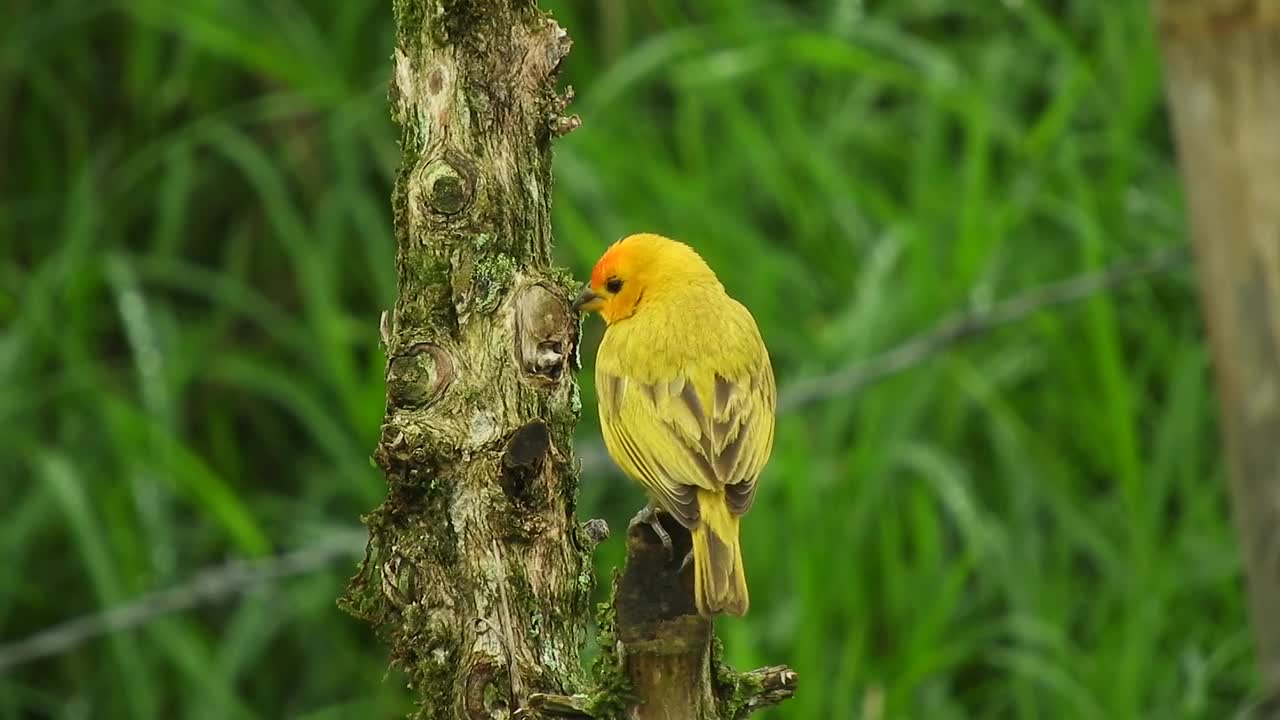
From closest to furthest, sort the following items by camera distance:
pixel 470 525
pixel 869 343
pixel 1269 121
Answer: pixel 470 525 < pixel 1269 121 < pixel 869 343

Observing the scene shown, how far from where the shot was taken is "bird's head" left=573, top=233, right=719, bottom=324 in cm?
387

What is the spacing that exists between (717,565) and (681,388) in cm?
91

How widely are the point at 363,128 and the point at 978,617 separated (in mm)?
2058

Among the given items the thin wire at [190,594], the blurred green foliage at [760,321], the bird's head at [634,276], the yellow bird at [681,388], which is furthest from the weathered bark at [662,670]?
the thin wire at [190,594]

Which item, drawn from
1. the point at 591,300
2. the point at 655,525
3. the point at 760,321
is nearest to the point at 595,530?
the point at 655,525

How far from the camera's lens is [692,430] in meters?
3.35

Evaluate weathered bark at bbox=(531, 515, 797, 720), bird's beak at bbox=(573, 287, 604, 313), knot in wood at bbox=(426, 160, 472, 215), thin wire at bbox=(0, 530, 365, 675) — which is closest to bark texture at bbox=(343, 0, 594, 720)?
knot in wood at bbox=(426, 160, 472, 215)

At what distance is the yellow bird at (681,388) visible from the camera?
10.3 feet

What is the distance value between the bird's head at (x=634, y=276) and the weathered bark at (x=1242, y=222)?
997mm

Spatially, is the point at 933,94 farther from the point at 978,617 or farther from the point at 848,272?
the point at 978,617

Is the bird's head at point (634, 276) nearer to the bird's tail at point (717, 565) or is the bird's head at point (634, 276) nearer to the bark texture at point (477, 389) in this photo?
the bird's tail at point (717, 565)

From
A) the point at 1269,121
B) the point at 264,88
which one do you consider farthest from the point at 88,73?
the point at 1269,121

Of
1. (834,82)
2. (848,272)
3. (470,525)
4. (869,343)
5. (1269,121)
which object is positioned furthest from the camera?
(834,82)

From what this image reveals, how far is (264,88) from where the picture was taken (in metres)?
5.68
